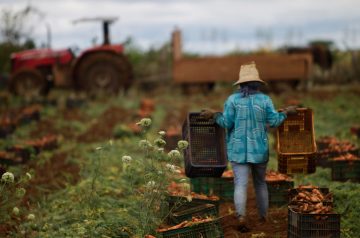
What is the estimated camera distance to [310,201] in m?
6.69

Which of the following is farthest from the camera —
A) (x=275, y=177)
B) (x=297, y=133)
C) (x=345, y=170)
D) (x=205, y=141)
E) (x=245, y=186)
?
(x=345, y=170)

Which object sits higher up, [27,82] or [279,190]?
[27,82]

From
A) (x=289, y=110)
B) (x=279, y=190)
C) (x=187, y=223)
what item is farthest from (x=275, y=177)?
(x=187, y=223)

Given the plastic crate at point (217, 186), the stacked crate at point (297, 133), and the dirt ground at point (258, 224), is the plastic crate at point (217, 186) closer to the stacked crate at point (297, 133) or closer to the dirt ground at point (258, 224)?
the dirt ground at point (258, 224)

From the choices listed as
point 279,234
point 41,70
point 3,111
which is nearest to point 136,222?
point 279,234

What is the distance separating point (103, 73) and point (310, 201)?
17932mm

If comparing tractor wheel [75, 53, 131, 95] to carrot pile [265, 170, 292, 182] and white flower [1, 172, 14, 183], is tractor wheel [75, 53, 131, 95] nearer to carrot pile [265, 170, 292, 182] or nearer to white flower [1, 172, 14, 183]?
carrot pile [265, 170, 292, 182]

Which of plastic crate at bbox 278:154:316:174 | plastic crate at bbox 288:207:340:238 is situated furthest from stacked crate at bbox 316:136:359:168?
plastic crate at bbox 288:207:340:238

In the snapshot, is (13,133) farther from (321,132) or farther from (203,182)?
(203,182)

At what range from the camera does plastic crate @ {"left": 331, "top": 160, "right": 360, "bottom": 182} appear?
9883 millimetres

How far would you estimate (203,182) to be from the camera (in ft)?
29.1

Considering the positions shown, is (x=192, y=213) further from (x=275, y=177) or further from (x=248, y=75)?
(x=275, y=177)

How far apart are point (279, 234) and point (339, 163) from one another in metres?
3.06

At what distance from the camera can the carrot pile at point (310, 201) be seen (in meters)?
6.41
